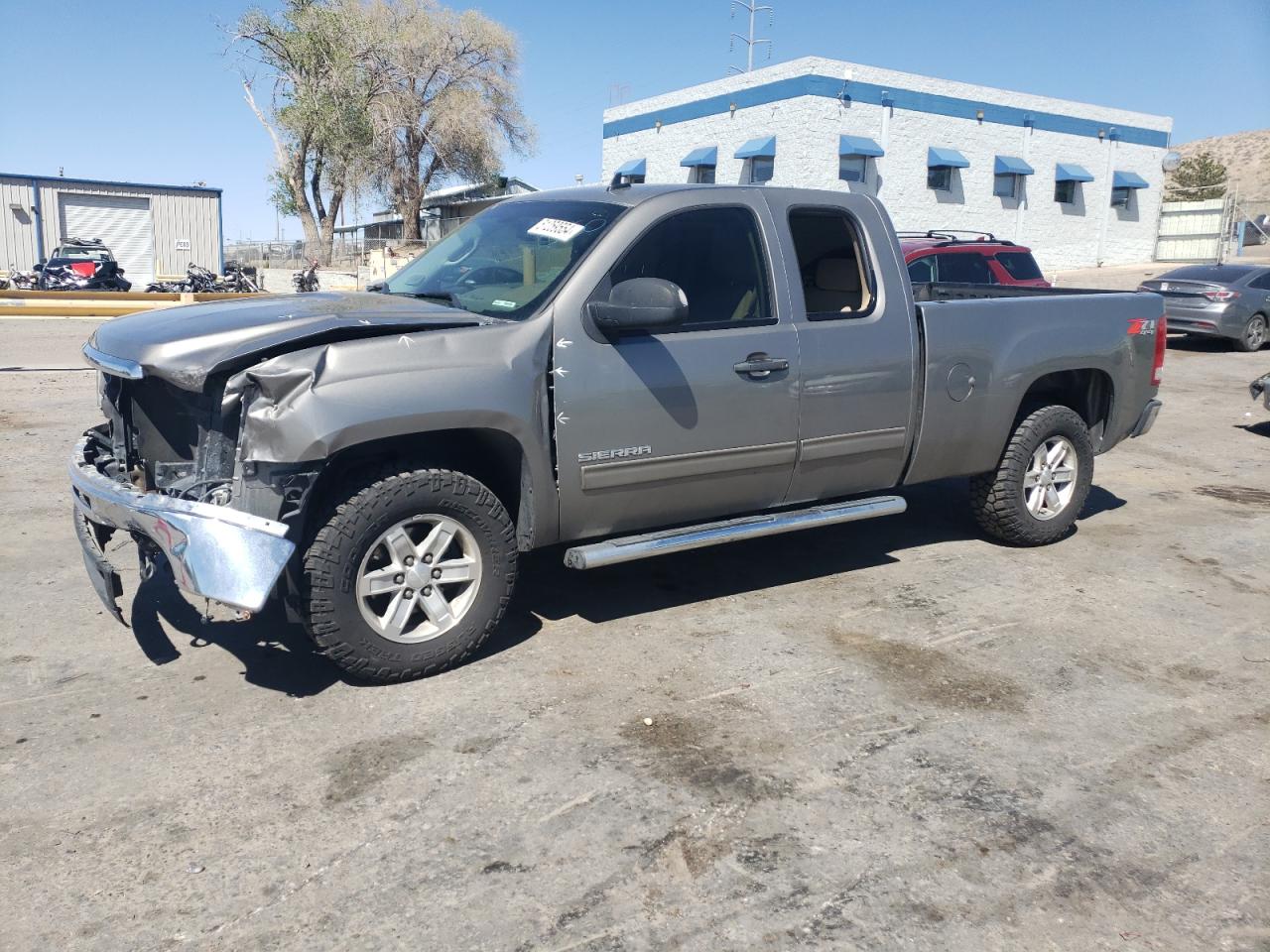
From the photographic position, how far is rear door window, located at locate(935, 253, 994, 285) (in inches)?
493

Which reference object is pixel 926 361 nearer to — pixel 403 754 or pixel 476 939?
pixel 403 754

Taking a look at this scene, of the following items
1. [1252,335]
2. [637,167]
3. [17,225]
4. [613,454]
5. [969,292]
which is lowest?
[613,454]

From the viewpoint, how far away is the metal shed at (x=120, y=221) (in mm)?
38375

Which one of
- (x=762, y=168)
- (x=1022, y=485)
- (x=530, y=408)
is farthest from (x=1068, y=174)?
(x=530, y=408)

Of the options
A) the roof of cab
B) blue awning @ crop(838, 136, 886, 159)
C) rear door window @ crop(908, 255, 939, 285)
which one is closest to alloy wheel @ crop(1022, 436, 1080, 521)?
the roof of cab

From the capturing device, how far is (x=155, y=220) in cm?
4078

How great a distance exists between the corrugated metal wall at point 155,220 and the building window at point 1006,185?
2866 cm

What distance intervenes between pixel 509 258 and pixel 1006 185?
33865 mm

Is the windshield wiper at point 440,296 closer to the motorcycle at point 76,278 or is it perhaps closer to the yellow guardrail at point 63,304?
the yellow guardrail at point 63,304

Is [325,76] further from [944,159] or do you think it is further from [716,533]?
[716,533]

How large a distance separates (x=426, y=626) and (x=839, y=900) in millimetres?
1952

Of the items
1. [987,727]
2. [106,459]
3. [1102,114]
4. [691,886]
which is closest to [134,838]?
[691,886]

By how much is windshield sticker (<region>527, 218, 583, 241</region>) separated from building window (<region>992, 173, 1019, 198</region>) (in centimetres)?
3314

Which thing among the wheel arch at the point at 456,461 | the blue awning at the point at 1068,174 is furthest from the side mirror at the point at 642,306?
the blue awning at the point at 1068,174
